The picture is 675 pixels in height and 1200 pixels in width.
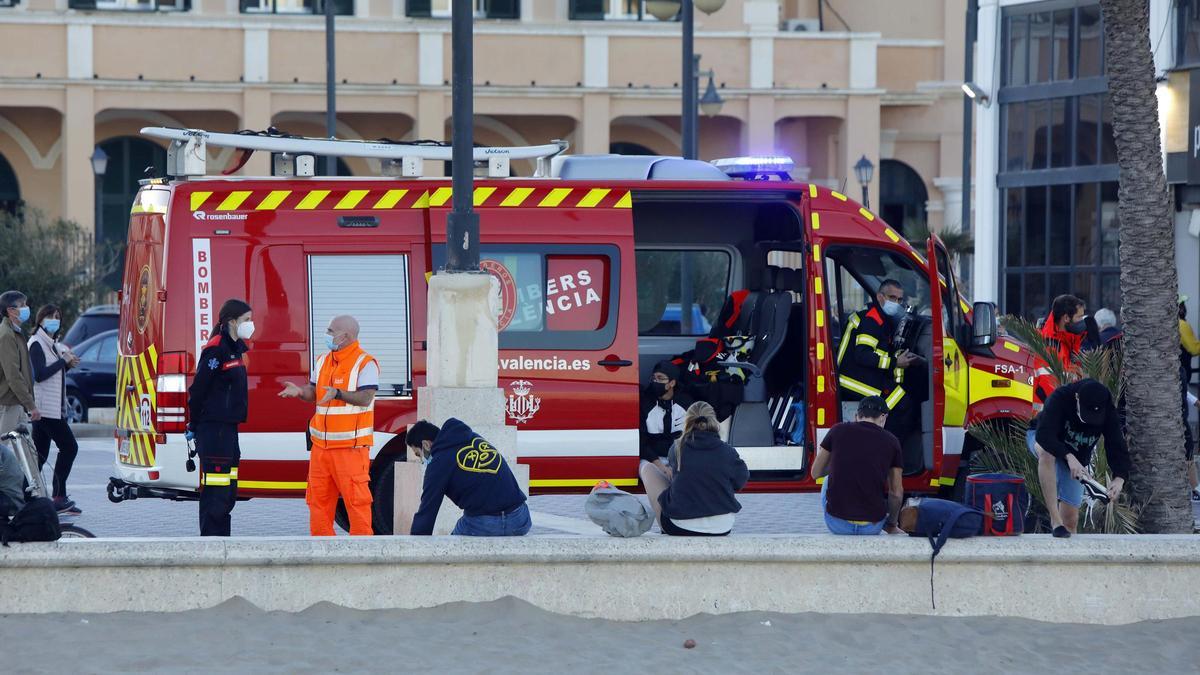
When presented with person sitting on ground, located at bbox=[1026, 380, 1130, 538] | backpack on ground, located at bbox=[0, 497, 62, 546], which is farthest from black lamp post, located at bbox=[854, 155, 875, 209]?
backpack on ground, located at bbox=[0, 497, 62, 546]

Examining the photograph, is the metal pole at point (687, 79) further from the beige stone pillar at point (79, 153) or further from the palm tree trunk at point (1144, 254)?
the beige stone pillar at point (79, 153)

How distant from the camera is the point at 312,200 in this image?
12.0 meters

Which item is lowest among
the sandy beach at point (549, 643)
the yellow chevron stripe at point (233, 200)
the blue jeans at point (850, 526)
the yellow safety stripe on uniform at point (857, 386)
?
the sandy beach at point (549, 643)

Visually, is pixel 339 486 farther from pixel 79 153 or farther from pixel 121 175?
pixel 121 175

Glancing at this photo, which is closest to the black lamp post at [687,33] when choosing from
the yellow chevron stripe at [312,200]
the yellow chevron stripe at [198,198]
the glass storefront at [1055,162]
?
the glass storefront at [1055,162]

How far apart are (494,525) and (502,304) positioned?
272 centimetres

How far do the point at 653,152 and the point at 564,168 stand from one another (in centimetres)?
2660

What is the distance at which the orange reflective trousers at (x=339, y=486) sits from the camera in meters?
11.1

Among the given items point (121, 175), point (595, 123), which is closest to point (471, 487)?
point (595, 123)

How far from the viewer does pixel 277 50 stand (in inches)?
1362

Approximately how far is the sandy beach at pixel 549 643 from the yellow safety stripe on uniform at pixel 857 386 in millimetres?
3331

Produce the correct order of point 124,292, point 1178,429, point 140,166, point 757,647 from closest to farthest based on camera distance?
point 757,647
point 1178,429
point 124,292
point 140,166

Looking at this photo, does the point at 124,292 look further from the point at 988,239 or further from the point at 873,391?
the point at 988,239

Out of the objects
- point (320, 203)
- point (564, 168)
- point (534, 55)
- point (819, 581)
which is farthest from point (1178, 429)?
point (534, 55)
